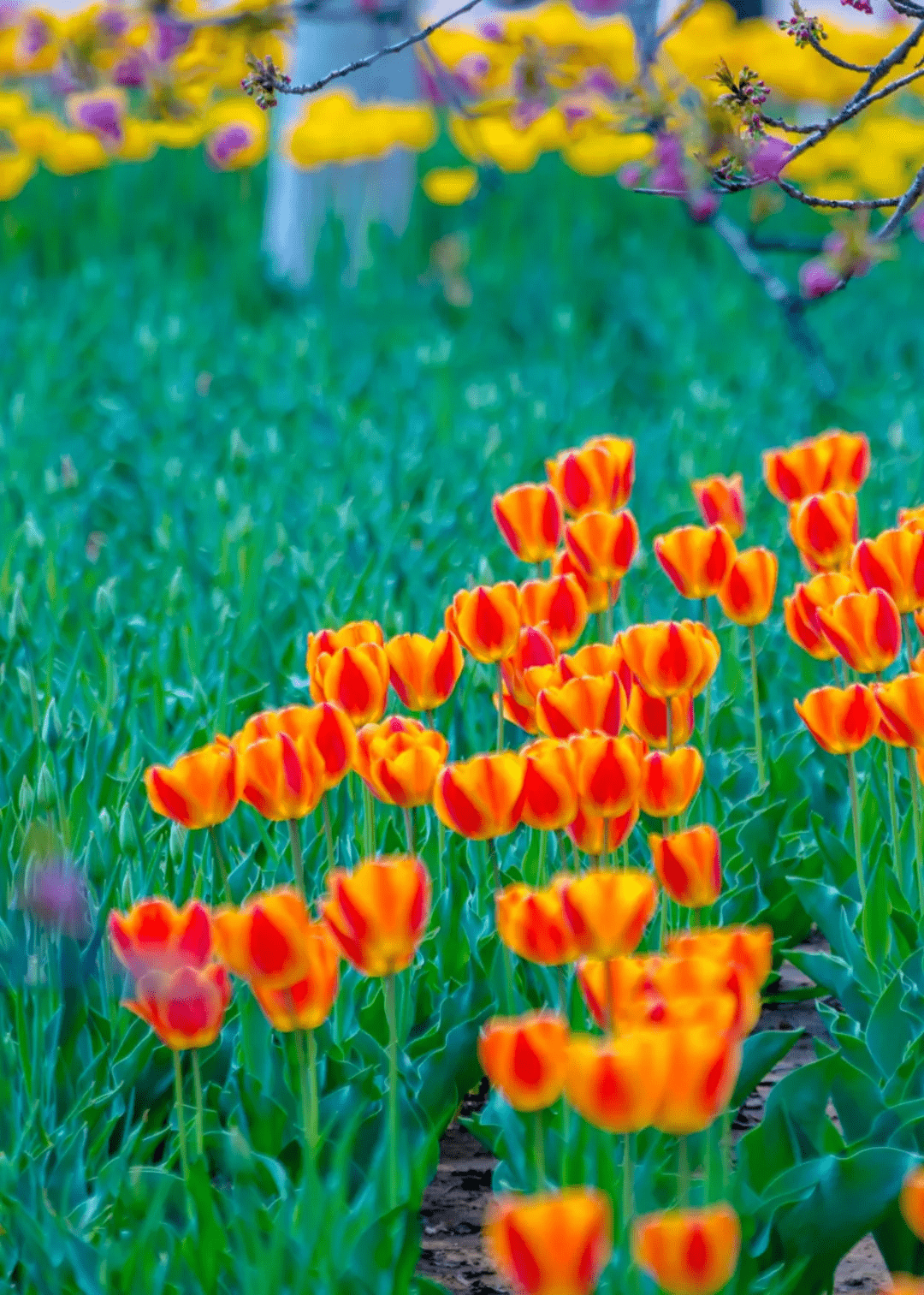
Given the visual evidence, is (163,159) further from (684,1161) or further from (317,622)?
(684,1161)

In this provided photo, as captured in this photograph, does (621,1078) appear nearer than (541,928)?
Yes

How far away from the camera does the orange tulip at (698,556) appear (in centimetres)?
168

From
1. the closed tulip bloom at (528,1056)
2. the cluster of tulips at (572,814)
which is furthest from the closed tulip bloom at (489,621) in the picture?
the closed tulip bloom at (528,1056)

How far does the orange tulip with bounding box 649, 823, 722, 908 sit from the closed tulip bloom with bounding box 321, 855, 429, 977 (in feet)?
0.76

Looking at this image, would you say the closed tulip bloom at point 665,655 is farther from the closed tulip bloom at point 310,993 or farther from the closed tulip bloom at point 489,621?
the closed tulip bloom at point 310,993

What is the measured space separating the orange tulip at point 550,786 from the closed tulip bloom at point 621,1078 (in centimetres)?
35

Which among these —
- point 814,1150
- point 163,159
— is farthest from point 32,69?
point 814,1150

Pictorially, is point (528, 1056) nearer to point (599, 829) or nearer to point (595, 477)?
point (599, 829)

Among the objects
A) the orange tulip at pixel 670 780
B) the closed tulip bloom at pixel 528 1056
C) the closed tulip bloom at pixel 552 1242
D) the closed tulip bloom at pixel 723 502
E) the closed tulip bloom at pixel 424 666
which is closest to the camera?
the closed tulip bloom at pixel 552 1242

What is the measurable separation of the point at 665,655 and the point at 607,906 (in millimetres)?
481

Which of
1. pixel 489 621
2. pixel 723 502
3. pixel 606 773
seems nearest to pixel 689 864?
pixel 606 773

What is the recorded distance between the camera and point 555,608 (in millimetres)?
1610

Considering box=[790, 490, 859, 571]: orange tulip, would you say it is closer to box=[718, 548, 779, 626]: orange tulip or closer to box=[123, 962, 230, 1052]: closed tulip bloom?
box=[718, 548, 779, 626]: orange tulip

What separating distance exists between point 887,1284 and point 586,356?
3.54 meters
